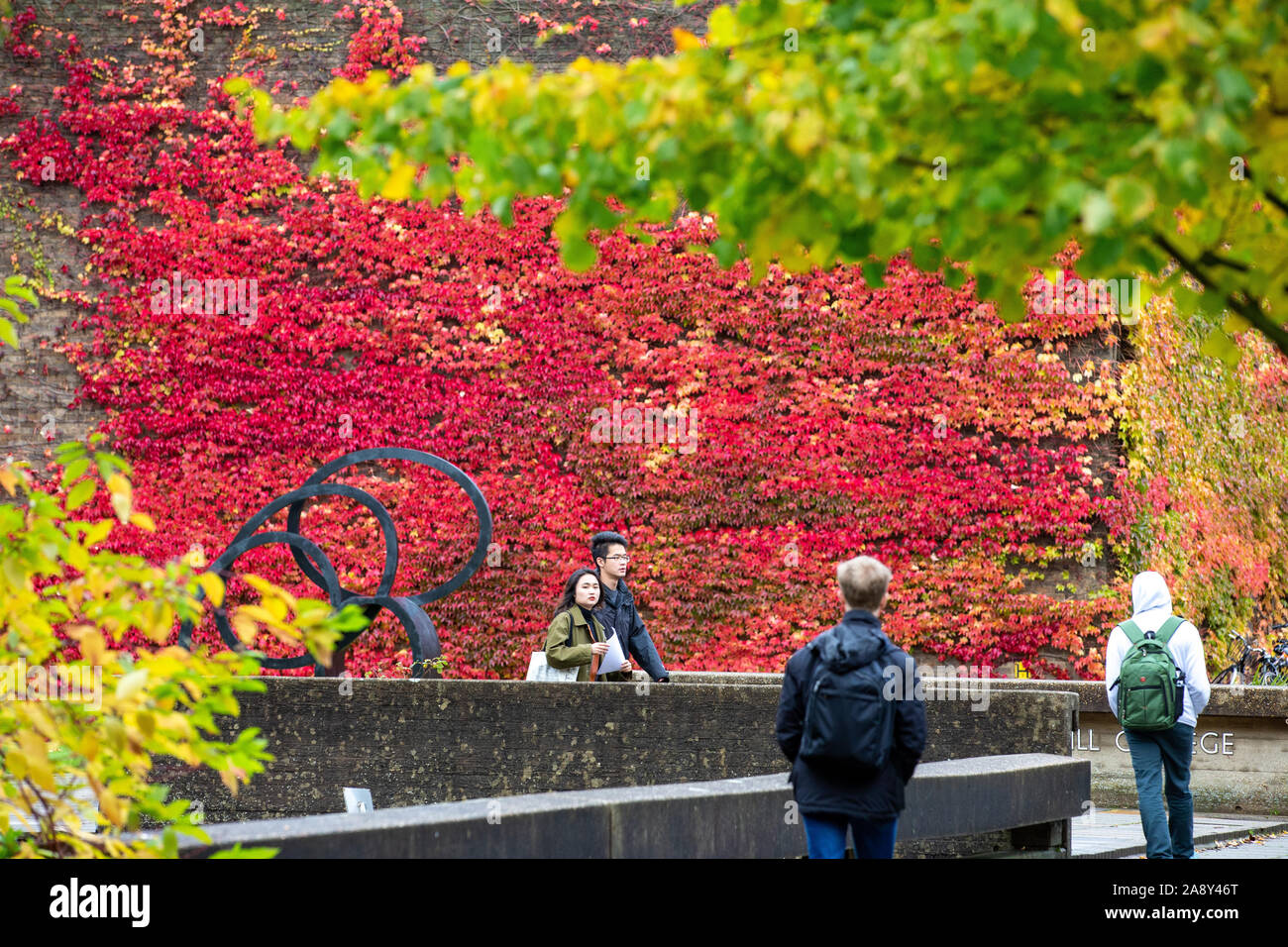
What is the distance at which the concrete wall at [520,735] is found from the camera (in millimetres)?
7512

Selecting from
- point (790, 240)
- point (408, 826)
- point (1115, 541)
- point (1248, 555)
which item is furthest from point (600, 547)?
point (1248, 555)

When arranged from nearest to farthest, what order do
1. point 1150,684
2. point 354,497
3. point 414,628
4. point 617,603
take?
point 1150,684 → point 617,603 → point 414,628 → point 354,497

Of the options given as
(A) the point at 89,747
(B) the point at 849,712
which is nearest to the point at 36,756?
(A) the point at 89,747

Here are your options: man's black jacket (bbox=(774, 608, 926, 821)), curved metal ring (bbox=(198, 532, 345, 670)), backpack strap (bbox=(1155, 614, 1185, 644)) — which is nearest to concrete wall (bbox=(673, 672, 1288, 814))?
backpack strap (bbox=(1155, 614, 1185, 644))

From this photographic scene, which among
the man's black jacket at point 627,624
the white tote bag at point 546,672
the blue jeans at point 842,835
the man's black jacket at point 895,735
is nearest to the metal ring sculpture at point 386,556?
the white tote bag at point 546,672

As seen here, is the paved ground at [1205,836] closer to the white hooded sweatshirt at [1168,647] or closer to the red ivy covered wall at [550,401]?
the white hooded sweatshirt at [1168,647]

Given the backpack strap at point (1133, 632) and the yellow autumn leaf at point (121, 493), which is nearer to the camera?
the yellow autumn leaf at point (121, 493)

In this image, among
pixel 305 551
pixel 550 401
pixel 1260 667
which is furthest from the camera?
pixel 550 401

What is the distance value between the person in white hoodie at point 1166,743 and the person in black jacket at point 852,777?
2922 millimetres

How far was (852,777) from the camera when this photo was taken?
4.43 m

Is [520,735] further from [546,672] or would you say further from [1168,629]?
[1168,629]

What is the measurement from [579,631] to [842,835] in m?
4.18

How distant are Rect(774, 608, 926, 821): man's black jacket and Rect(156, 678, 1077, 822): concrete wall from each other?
3.09 meters

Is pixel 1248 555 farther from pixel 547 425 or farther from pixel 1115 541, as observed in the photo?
pixel 547 425
